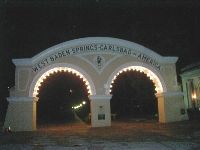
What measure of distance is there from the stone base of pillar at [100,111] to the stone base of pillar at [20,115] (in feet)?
14.1

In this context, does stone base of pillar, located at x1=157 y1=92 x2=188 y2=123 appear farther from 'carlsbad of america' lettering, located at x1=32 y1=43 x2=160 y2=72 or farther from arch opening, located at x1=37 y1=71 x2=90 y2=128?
arch opening, located at x1=37 y1=71 x2=90 y2=128

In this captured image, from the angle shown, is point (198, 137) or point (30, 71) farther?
point (30, 71)

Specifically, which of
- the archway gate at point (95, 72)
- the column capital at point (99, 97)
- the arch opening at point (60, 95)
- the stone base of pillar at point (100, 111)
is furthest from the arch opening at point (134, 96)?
the column capital at point (99, 97)

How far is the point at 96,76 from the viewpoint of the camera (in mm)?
23125

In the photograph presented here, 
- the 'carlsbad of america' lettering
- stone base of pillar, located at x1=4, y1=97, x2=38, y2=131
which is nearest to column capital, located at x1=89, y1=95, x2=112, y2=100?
the 'carlsbad of america' lettering

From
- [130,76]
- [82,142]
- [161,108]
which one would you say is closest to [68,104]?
[130,76]

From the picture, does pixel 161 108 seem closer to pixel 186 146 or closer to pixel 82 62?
pixel 82 62

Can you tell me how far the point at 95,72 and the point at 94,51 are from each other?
155cm

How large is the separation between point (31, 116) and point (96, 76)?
5.44 meters

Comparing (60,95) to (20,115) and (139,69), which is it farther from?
(20,115)

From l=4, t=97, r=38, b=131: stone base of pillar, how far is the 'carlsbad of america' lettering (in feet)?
7.90

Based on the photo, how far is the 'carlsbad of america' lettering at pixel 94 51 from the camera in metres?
22.6

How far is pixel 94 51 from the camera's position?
23234mm

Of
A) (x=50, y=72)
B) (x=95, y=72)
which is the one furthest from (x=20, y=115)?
(x=95, y=72)
